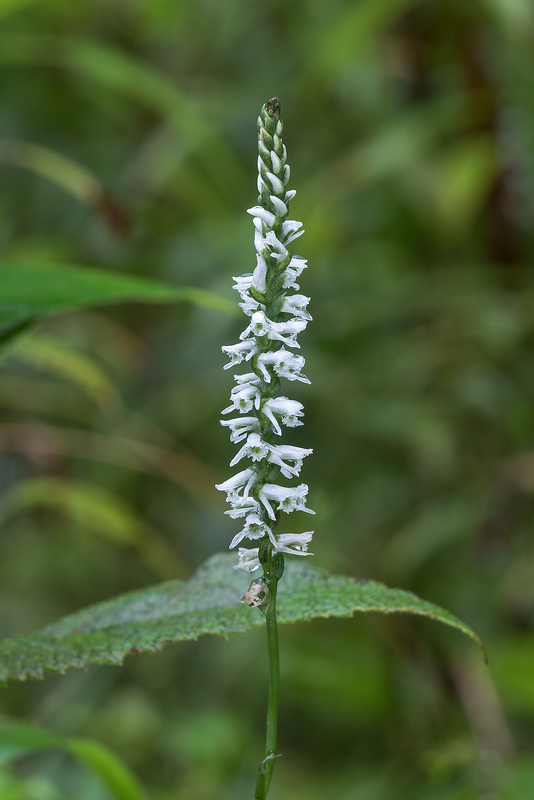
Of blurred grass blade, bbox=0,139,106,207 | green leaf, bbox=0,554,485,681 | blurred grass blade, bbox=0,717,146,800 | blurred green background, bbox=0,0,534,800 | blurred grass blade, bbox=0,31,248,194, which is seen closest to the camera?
green leaf, bbox=0,554,485,681

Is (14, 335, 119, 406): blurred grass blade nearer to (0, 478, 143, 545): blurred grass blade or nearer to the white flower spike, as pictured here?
(0, 478, 143, 545): blurred grass blade

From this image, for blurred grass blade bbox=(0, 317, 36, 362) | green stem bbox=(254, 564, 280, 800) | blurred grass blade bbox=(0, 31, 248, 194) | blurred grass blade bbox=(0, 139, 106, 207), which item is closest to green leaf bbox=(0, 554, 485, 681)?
green stem bbox=(254, 564, 280, 800)

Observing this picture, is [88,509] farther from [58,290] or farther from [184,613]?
[184,613]

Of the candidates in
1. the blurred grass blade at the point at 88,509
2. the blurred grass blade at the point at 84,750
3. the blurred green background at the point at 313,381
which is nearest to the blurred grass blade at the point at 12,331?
the blurred grass blade at the point at 84,750

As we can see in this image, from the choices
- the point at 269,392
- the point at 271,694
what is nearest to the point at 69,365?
the point at 269,392

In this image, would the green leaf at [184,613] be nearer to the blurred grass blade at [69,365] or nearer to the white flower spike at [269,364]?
the white flower spike at [269,364]

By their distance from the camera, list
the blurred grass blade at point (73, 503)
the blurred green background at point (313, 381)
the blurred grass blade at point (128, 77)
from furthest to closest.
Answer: the blurred grass blade at point (128, 77), the blurred green background at point (313, 381), the blurred grass blade at point (73, 503)

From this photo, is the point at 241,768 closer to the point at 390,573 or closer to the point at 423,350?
the point at 390,573

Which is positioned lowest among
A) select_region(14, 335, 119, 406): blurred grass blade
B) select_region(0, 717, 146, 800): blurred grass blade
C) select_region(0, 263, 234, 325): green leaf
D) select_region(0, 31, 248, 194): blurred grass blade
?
select_region(0, 717, 146, 800): blurred grass blade

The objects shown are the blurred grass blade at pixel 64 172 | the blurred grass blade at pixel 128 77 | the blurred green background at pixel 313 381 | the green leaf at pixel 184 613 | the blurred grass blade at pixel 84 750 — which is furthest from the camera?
the blurred grass blade at pixel 128 77
